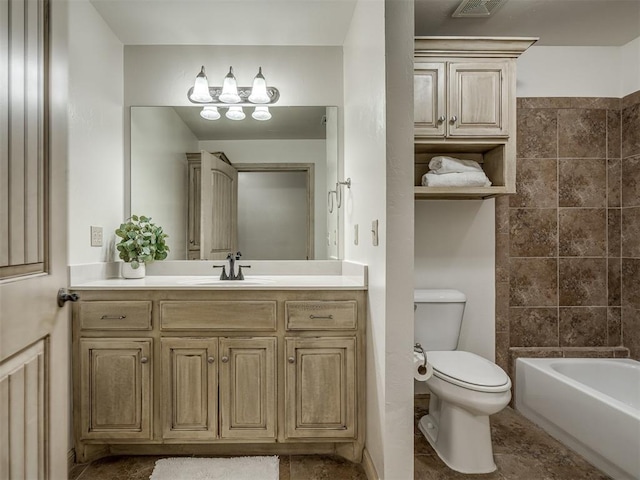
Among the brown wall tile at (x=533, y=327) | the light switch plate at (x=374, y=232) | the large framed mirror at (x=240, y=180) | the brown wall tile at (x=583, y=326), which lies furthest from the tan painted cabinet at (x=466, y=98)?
the brown wall tile at (x=583, y=326)

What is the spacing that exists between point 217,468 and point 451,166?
2020 mm

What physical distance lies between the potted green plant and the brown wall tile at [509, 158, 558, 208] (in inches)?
90.9

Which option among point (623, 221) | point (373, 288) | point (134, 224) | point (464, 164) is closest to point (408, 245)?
point (373, 288)

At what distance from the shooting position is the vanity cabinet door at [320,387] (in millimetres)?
1856

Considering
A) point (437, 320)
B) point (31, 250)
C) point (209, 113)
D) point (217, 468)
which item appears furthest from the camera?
point (209, 113)

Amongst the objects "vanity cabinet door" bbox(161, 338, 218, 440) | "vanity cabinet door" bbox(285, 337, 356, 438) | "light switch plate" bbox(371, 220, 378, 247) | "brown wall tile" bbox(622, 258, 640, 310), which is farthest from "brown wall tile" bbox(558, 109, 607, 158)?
"vanity cabinet door" bbox(161, 338, 218, 440)

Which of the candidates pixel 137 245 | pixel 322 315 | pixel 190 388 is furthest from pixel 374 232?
pixel 137 245

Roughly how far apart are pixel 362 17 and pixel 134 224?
5.56ft

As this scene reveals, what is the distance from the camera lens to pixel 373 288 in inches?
68.0

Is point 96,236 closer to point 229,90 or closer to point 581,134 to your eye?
point 229,90

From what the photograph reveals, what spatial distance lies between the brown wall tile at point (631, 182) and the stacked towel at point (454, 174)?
3.46ft

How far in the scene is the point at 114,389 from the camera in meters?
1.84

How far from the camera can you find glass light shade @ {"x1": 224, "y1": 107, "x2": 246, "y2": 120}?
251 cm

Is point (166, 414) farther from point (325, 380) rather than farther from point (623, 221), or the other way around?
point (623, 221)
